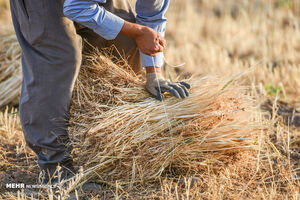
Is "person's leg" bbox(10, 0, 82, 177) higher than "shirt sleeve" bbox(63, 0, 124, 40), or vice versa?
"shirt sleeve" bbox(63, 0, 124, 40)

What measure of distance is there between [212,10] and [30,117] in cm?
523

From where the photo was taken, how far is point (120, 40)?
8.54 feet

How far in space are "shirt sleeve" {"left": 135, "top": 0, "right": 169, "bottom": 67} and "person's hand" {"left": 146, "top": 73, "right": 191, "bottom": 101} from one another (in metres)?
0.09

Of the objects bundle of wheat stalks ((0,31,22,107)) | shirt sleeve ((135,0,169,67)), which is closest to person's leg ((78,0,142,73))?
shirt sleeve ((135,0,169,67))

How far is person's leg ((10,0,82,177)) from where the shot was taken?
2.30 m

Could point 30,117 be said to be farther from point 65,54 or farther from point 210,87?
point 210,87

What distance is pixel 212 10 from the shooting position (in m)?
7.05

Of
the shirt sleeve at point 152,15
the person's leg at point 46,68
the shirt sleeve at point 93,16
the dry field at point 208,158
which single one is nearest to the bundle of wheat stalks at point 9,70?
the dry field at point 208,158

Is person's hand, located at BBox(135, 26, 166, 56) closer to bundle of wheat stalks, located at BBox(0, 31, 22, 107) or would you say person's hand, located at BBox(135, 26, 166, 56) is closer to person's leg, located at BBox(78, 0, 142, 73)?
person's leg, located at BBox(78, 0, 142, 73)

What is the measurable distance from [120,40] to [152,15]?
0.82ft

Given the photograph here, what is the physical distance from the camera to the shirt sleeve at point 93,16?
2.17m

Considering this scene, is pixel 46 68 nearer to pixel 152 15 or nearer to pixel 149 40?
pixel 149 40

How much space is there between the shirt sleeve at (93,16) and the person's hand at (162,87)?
39 centimetres

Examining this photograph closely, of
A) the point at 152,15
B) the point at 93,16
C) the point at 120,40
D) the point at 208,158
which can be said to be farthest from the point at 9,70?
the point at 208,158
